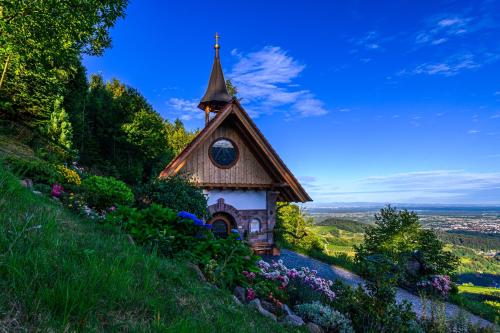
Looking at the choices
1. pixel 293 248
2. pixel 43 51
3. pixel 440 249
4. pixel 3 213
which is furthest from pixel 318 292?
pixel 43 51

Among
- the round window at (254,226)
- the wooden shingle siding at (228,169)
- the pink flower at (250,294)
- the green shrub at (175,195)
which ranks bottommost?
the pink flower at (250,294)

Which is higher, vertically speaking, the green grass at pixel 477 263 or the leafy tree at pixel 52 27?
the leafy tree at pixel 52 27

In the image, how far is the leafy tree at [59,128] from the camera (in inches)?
725

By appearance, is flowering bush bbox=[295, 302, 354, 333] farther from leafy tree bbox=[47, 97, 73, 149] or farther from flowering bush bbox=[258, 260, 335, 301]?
leafy tree bbox=[47, 97, 73, 149]

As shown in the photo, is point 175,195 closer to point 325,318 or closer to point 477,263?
point 325,318

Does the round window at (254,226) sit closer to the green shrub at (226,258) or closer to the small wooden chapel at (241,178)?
the small wooden chapel at (241,178)

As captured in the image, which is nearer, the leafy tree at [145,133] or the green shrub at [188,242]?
the green shrub at [188,242]

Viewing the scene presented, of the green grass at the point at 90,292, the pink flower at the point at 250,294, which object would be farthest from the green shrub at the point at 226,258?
the green grass at the point at 90,292

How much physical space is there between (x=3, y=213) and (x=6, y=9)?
1103 cm

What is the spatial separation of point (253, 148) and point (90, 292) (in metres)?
11.0

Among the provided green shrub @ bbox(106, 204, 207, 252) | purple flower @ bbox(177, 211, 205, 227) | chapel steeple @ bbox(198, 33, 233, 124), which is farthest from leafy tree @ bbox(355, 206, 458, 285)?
chapel steeple @ bbox(198, 33, 233, 124)

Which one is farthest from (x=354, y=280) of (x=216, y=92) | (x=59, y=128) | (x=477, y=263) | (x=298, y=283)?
(x=477, y=263)

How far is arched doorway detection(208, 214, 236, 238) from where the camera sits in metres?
12.5

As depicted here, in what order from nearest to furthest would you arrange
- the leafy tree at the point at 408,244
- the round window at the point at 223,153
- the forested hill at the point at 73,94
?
1. the forested hill at the point at 73,94
2. the round window at the point at 223,153
3. the leafy tree at the point at 408,244
